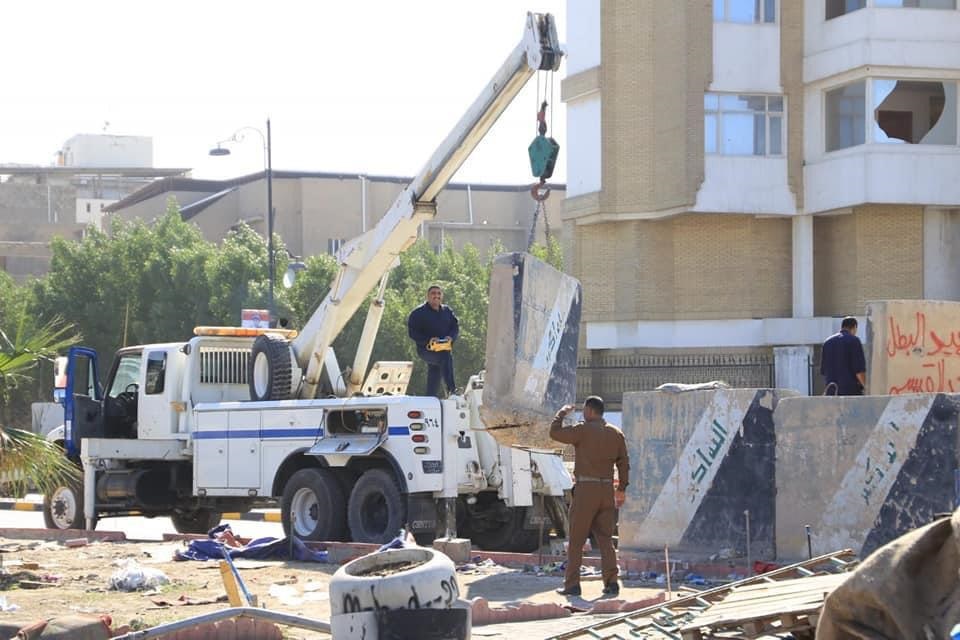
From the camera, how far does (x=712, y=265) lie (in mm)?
40750

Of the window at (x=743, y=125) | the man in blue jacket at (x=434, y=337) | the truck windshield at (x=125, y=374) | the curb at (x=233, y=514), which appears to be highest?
the window at (x=743, y=125)

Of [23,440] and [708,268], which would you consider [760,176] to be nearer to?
[708,268]

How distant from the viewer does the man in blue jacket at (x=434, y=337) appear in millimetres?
18000

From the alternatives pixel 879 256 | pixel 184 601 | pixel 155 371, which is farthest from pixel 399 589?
pixel 879 256

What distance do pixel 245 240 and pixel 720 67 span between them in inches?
793

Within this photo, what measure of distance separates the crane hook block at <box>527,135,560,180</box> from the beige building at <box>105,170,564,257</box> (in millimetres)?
56457

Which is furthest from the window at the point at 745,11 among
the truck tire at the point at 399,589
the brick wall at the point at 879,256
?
the truck tire at the point at 399,589

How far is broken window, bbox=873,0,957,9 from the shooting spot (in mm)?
38594

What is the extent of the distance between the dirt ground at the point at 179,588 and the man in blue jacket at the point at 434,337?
10.0 ft

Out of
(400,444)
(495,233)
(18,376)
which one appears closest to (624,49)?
(400,444)

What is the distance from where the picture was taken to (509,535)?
1802cm

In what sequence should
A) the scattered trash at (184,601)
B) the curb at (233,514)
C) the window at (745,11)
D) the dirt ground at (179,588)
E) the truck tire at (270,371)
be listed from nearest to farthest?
1. the dirt ground at (179,588)
2. the scattered trash at (184,601)
3. the truck tire at (270,371)
4. the curb at (233,514)
5. the window at (745,11)

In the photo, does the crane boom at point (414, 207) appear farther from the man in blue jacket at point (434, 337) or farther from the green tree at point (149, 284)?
the green tree at point (149, 284)

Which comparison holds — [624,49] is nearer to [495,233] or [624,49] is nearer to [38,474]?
[38,474]
